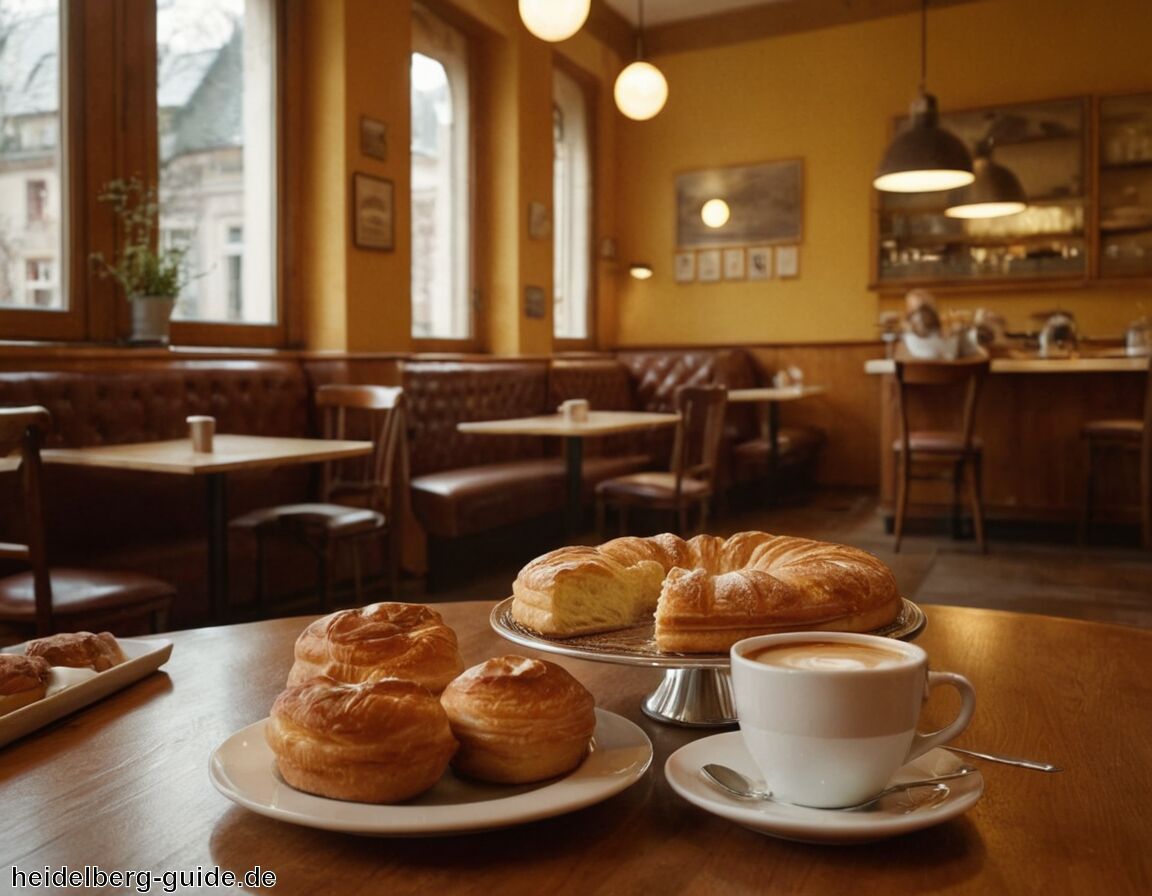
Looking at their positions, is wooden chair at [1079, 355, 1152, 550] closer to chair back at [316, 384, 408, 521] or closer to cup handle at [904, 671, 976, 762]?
chair back at [316, 384, 408, 521]

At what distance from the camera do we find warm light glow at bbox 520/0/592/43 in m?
4.23

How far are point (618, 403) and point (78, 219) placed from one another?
422cm

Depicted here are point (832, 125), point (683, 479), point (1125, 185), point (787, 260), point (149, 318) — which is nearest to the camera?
point (149, 318)

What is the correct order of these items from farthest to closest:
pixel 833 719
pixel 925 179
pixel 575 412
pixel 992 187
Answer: pixel 992 187 < pixel 925 179 < pixel 575 412 < pixel 833 719

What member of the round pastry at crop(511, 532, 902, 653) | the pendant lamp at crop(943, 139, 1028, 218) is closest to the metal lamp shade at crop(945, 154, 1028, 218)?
the pendant lamp at crop(943, 139, 1028, 218)

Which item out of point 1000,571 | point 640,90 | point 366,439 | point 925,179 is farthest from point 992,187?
point 366,439

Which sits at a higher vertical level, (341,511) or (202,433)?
(202,433)

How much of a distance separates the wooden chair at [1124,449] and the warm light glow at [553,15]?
10.8ft

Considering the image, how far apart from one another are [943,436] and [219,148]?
397 cm

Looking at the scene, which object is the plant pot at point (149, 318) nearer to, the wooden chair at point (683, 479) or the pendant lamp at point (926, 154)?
the wooden chair at point (683, 479)

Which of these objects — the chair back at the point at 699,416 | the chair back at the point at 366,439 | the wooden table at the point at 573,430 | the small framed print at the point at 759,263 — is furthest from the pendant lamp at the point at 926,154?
the chair back at the point at 366,439

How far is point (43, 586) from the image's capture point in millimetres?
2568

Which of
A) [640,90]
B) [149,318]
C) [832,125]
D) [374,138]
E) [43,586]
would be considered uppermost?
[832,125]

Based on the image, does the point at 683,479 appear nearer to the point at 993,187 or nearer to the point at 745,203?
the point at 993,187
